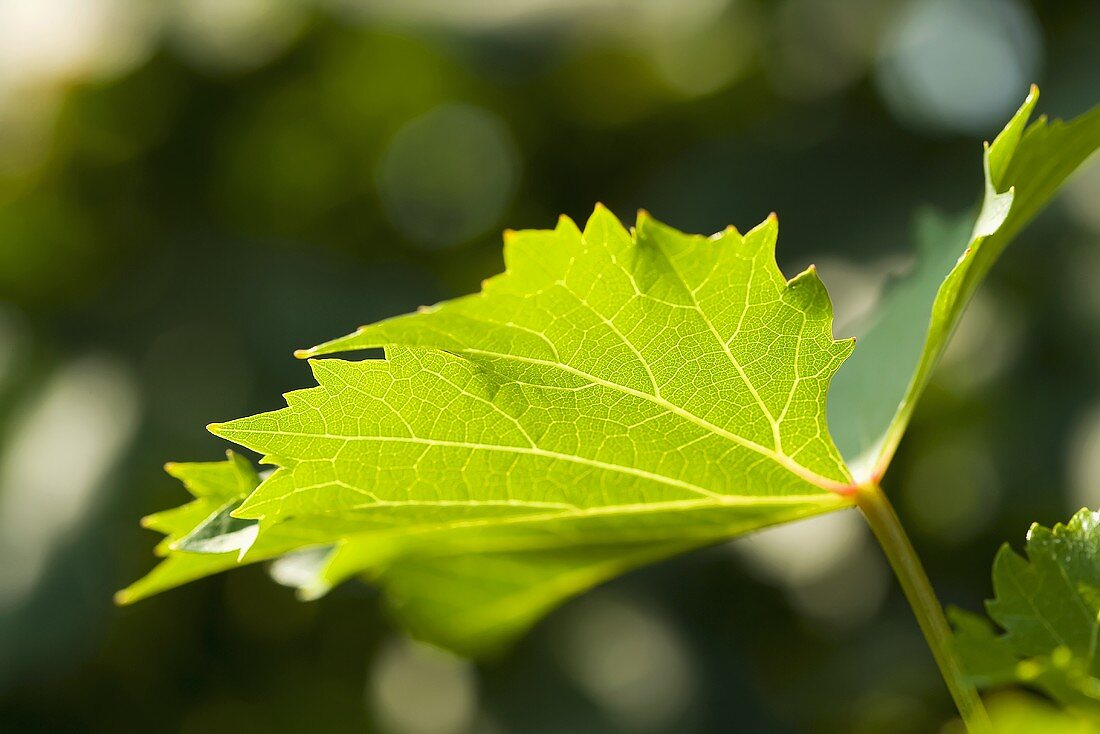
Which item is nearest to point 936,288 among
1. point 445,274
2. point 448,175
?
point 445,274

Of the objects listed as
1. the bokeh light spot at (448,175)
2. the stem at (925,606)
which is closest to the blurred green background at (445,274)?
the bokeh light spot at (448,175)

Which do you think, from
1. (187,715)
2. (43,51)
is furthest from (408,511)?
(43,51)

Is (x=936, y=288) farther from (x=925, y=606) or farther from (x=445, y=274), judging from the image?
(x=445, y=274)

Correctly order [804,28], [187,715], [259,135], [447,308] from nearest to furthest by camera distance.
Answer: [447,308] → [187,715] → [804,28] → [259,135]

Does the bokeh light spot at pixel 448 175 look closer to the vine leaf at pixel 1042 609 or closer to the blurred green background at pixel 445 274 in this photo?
the blurred green background at pixel 445 274

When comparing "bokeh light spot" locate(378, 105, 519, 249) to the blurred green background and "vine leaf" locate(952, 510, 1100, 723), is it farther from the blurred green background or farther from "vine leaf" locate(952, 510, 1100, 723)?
"vine leaf" locate(952, 510, 1100, 723)

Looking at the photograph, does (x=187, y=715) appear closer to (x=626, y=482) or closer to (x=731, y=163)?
(x=731, y=163)

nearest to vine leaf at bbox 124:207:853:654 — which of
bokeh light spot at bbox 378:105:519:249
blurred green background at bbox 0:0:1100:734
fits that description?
blurred green background at bbox 0:0:1100:734
